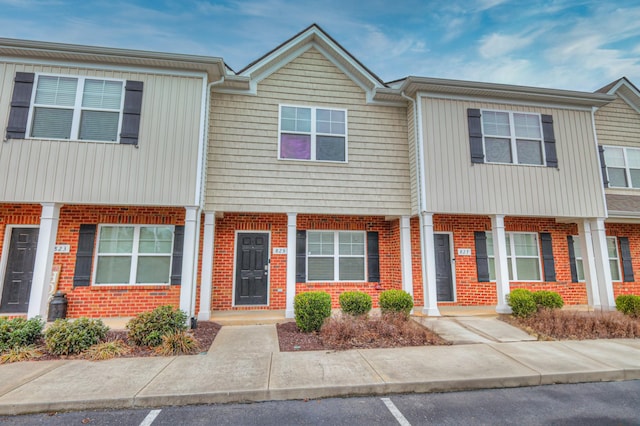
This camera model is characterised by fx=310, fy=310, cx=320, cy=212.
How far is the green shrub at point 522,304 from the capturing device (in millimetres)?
7031

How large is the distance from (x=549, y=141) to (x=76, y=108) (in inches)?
458

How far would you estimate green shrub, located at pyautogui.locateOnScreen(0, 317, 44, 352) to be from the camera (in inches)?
191

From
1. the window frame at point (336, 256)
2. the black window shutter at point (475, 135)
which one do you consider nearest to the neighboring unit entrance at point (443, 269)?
the window frame at point (336, 256)

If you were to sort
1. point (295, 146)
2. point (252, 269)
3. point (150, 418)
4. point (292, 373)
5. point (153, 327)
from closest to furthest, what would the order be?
point (150, 418) → point (292, 373) → point (153, 327) → point (295, 146) → point (252, 269)

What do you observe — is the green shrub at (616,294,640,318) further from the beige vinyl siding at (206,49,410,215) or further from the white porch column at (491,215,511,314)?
the beige vinyl siding at (206,49,410,215)

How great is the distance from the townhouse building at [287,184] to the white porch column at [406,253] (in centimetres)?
4

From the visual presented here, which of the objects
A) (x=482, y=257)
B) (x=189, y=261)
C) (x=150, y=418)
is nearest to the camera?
(x=150, y=418)

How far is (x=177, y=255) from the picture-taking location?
7.25 meters

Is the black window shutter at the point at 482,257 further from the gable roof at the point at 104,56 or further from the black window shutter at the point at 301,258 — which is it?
the gable roof at the point at 104,56

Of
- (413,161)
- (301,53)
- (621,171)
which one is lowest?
(413,161)

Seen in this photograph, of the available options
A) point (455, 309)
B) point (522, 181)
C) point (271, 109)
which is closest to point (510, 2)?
point (522, 181)

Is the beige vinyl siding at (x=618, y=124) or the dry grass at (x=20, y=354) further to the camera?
the beige vinyl siding at (x=618, y=124)

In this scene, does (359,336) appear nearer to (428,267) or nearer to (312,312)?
(312,312)

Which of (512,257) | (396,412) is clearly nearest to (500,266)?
(512,257)
